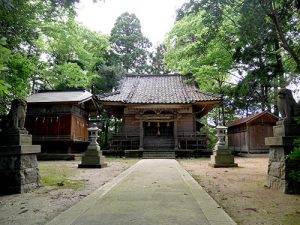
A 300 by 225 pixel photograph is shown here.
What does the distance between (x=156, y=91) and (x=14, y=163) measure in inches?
668

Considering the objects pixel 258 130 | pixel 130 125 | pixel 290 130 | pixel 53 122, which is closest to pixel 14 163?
pixel 290 130

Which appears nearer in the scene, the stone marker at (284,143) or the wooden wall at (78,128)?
the stone marker at (284,143)

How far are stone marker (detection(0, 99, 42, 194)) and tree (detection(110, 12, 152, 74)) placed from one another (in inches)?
1129

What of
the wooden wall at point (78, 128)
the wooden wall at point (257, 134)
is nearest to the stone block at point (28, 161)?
the wooden wall at point (78, 128)

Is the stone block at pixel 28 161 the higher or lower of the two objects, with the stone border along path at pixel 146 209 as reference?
higher

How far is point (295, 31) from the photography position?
7.20 m

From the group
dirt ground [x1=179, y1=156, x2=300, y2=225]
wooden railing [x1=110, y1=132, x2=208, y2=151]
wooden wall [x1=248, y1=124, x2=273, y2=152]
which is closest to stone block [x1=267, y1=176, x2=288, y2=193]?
dirt ground [x1=179, y1=156, x2=300, y2=225]

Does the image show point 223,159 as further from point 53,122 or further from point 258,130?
point 53,122

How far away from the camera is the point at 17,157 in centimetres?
558

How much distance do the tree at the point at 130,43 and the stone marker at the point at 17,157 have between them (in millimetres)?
28689

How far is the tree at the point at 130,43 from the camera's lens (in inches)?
1359

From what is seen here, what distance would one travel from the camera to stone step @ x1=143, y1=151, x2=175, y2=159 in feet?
56.5

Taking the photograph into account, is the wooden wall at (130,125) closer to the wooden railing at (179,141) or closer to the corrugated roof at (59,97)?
the wooden railing at (179,141)

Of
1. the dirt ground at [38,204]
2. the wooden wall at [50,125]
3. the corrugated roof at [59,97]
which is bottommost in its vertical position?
the dirt ground at [38,204]
